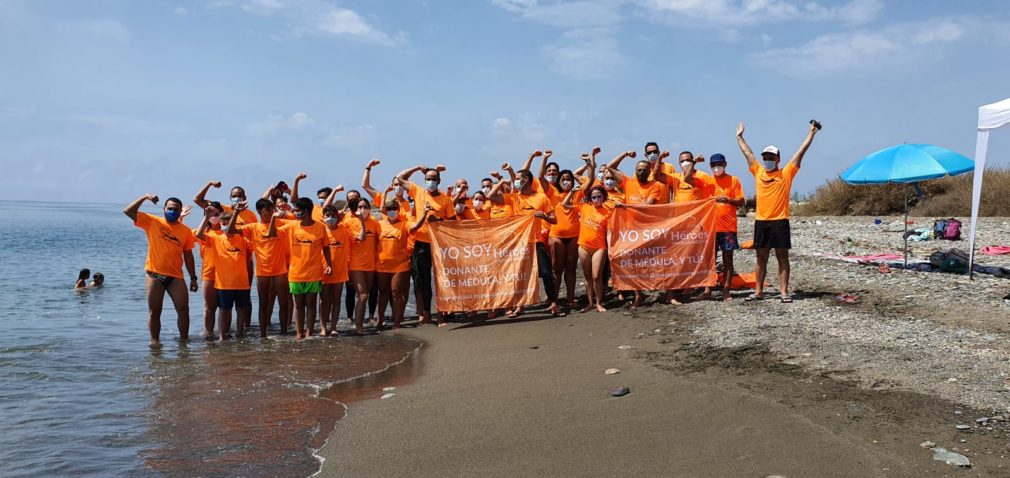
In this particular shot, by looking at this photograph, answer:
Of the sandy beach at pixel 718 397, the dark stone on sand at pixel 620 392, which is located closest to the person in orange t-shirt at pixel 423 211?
the sandy beach at pixel 718 397

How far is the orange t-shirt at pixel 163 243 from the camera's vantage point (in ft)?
30.3

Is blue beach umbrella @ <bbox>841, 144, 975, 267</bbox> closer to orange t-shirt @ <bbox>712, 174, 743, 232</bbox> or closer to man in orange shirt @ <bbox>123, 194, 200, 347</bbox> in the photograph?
orange t-shirt @ <bbox>712, 174, 743, 232</bbox>

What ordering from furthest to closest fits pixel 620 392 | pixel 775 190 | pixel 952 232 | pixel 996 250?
pixel 952 232 → pixel 996 250 → pixel 775 190 → pixel 620 392

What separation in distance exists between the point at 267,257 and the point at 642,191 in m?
5.06

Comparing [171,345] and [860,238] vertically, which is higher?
[860,238]

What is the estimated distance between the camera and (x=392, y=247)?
10.1m

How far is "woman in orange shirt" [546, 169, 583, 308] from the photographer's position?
10547mm

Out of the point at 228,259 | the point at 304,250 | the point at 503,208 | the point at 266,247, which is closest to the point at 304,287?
the point at 304,250

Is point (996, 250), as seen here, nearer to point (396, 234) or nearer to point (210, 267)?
point (396, 234)

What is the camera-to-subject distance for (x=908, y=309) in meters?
8.45

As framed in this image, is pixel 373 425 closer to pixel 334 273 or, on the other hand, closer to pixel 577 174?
pixel 334 273

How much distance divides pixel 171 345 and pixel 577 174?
20.1 ft

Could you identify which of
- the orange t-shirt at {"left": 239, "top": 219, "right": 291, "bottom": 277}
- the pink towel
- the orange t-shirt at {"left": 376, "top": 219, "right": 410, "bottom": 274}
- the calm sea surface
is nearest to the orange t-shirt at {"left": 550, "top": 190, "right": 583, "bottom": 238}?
the orange t-shirt at {"left": 376, "top": 219, "right": 410, "bottom": 274}

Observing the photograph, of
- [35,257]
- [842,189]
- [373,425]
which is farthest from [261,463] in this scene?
[35,257]
